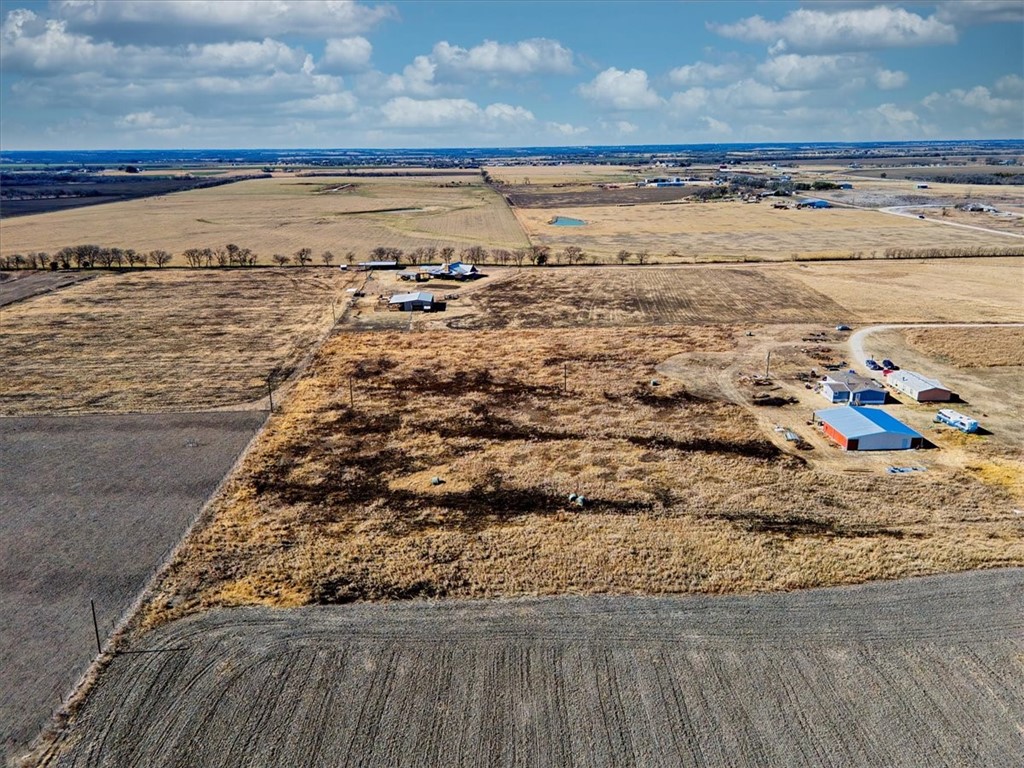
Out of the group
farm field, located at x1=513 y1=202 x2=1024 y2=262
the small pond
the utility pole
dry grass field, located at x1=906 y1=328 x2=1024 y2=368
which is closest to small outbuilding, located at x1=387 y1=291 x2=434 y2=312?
→ farm field, located at x1=513 y1=202 x2=1024 y2=262

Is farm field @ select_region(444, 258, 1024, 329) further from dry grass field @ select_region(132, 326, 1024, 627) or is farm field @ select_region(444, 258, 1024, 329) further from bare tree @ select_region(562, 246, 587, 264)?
dry grass field @ select_region(132, 326, 1024, 627)

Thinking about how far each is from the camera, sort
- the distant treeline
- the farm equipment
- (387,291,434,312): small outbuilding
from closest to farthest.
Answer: the farm equipment, (387,291,434,312): small outbuilding, the distant treeline

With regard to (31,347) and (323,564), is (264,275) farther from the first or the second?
(323,564)

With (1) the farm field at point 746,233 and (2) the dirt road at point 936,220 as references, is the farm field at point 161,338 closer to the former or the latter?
(1) the farm field at point 746,233

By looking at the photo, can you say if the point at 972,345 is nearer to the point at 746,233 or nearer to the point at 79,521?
the point at 79,521

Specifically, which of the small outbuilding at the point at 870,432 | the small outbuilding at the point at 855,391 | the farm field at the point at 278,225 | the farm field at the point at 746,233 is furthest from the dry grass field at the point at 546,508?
the farm field at the point at 278,225

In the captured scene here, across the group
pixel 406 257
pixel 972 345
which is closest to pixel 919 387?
pixel 972 345
